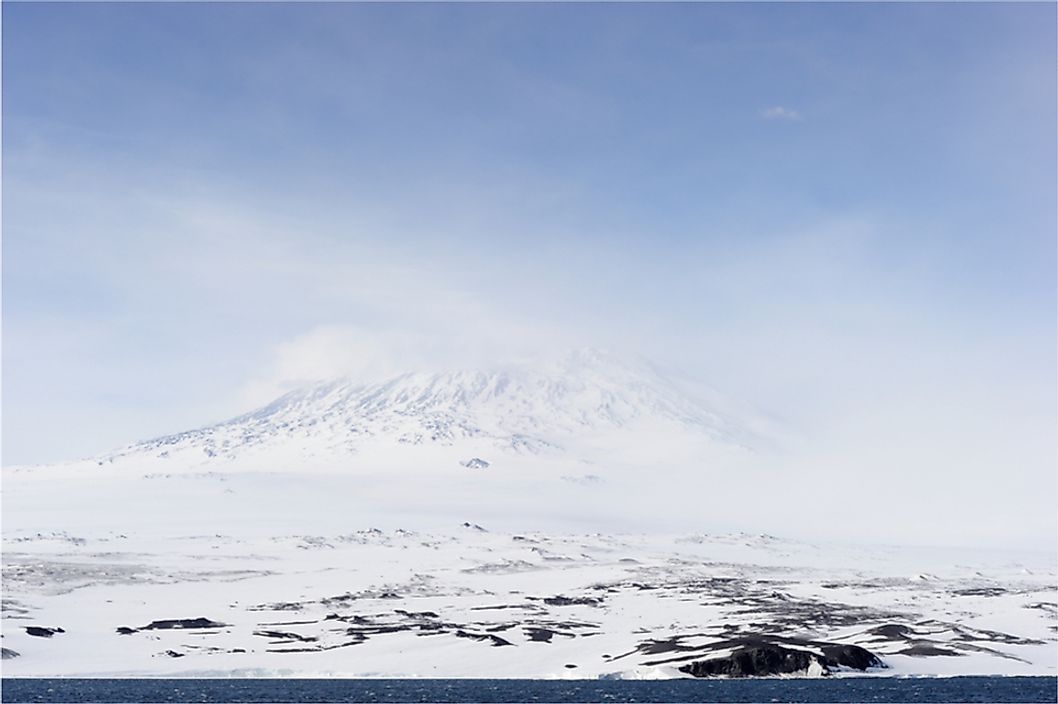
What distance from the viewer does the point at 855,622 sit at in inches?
7613

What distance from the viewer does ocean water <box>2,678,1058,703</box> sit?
12250 cm

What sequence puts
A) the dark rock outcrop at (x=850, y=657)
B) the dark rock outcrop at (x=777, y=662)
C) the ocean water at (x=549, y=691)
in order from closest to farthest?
the ocean water at (x=549, y=691), the dark rock outcrop at (x=777, y=662), the dark rock outcrop at (x=850, y=657)

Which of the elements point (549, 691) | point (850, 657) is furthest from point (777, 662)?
point (549, 691)

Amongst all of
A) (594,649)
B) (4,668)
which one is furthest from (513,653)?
(4,668)

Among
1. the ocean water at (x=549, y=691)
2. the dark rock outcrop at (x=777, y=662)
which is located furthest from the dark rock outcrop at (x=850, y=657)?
the ocean water at (x=549, y=691)

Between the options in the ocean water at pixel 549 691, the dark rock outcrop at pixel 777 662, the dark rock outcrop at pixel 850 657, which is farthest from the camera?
the dark rock outcrop at pixel 850 657

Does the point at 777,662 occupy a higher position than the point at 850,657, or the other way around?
the point at 850,657

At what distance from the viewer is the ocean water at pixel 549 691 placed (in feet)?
402

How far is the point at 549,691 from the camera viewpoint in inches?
5281

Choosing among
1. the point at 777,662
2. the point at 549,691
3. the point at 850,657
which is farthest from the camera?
the point at 850,657

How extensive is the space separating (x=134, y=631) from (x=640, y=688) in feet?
352

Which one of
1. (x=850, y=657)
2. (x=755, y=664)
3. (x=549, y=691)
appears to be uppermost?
(x=850, y=657)

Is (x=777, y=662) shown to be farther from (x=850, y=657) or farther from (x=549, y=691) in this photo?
(x=549, y=691)

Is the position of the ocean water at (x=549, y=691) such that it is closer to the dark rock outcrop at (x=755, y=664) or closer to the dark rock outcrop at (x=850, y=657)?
the dark rock outcrop at (x=755, y=664)
